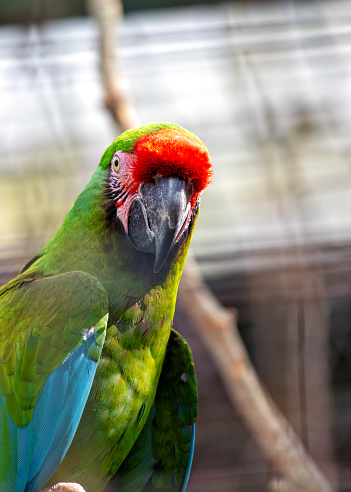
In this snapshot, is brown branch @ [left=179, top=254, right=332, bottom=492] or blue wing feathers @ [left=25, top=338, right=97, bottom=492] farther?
brown branch @ [left=179, top=254, right=332, bottom=492]

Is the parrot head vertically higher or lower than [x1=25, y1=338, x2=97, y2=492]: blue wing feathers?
higher

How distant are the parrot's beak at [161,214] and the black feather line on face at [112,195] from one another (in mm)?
62

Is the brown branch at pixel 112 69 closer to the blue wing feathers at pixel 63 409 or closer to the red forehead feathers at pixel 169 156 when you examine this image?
the red forehead feathers at pixel 169 156

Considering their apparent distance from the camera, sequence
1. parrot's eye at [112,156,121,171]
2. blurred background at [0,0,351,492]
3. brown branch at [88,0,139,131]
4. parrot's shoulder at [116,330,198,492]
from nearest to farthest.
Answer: parrot's eye at [112,156,121,171] → parrot's shoulder at [116,330,198,492] → brown branch at [88,0,139,131] → blurred background at [0,0,351,492]

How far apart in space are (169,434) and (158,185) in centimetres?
62

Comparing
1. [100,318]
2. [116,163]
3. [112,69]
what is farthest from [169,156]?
[112,69]

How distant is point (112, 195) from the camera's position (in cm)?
111

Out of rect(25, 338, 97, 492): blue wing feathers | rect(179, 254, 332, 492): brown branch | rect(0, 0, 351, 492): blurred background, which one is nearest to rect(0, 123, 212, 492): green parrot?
rect(25, 338, 97, 492): blue wing feathers

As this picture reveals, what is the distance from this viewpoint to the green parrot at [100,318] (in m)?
1.03

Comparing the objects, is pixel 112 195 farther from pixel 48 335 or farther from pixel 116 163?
pixel 48 335

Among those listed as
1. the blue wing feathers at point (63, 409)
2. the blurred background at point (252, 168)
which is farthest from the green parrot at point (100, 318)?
the blurred background at point (252, 168)

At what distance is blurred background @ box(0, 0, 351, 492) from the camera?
2551 mm

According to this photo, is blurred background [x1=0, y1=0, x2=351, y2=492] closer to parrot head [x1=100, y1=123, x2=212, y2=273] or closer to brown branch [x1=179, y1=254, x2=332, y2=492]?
brown branch [x1=179, y1=254, x2=332, y2=492]

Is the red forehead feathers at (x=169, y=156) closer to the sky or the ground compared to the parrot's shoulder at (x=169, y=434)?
closer to the sky
